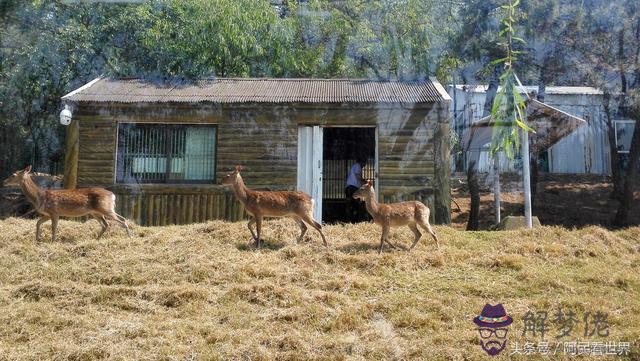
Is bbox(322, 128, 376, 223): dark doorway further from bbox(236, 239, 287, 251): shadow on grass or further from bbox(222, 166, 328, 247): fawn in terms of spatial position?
bbox(236, 239, 287, 251): shadow on grass

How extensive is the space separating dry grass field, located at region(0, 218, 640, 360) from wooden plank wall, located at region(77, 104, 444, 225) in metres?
2.17

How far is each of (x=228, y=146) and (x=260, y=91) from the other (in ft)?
6.09

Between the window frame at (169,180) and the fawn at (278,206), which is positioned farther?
the window frame at (169,180)

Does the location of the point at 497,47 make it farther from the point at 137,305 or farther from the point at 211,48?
the point at 137,305

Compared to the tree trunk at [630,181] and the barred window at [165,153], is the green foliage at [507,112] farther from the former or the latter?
the barred window at [165,153]

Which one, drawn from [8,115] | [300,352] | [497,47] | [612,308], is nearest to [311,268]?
[300,352]

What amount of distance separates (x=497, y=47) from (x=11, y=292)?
46.8 ft

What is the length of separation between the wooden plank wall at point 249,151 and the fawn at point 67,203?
2.27 meters

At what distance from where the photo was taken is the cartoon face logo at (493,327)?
519cm

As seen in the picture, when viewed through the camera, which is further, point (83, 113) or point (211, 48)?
point (211, 48)

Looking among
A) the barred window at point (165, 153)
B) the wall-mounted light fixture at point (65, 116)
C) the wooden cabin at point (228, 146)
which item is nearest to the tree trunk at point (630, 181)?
the wooden cabin at point (228, 146)

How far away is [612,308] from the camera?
20.1 ft

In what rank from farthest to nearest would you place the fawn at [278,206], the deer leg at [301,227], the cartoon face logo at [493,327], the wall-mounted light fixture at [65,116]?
the wall-mounted light fixture at [65,116], the deer leg at [301,227], the fawn at [278,206], the cartoon face logo at [493,327]

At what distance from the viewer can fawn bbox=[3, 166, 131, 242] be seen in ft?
30.6
